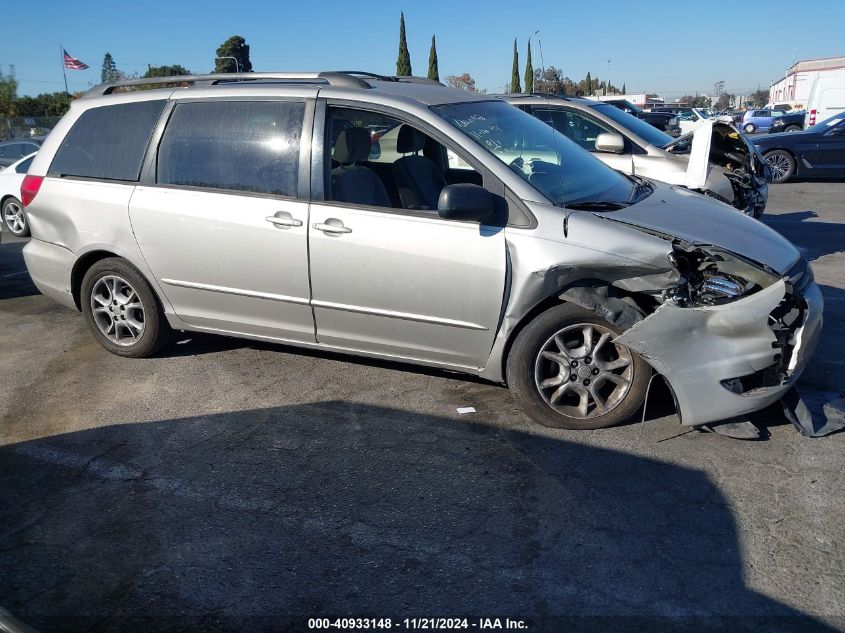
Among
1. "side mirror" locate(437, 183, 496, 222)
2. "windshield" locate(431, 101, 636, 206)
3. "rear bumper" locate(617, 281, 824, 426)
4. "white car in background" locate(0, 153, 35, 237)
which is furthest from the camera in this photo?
"white car in background" locate(0, 153, 35, 237)

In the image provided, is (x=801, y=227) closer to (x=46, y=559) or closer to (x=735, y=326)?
(x=735, y=326)

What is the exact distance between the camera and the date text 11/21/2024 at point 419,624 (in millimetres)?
2713

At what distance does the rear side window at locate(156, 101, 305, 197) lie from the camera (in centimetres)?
466

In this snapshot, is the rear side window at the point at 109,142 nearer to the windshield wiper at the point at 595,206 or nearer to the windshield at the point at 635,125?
the windshield wiper at the point at 595,206

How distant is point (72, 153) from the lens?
5496 mm

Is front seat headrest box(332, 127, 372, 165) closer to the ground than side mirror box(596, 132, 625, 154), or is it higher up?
higher up

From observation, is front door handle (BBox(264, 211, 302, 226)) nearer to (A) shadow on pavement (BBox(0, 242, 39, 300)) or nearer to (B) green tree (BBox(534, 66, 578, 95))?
(B) green tree (BBox(534, 66, 578, 95))

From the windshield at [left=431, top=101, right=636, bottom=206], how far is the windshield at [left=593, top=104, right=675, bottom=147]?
3824 mm

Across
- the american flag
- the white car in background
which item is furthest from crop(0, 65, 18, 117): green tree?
the white car in background

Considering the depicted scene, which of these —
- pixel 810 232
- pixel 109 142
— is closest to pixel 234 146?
pixel 109 142

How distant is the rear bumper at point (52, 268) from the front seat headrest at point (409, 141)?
2530mm

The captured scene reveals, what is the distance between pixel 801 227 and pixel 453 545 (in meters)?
9.18

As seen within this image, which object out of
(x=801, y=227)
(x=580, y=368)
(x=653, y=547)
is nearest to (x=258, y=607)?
(x=653, y=547)

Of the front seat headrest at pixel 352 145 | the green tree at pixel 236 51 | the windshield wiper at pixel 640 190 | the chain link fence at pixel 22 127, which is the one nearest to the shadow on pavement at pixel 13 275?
the front seat headrest at pixel 352 145
